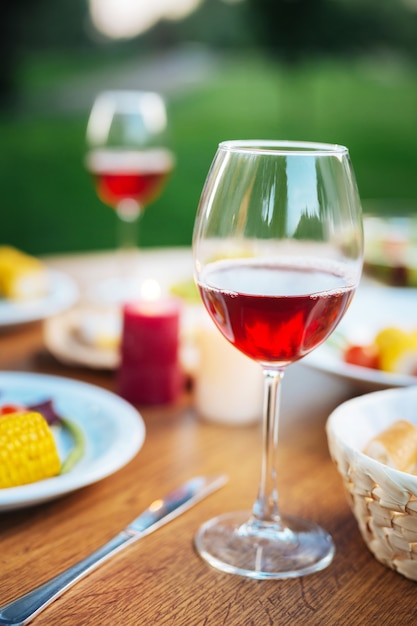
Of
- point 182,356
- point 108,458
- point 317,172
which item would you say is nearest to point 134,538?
point 108,458

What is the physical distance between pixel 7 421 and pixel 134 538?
212 millimetres

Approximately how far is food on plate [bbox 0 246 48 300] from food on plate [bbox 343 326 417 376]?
0.77m

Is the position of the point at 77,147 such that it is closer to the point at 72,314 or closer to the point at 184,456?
the point at 72,314

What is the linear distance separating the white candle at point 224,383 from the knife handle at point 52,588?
41 cm

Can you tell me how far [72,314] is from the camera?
6.05 ft

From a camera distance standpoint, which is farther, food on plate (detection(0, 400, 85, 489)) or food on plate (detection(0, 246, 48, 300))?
food on plate (detection(0, 246, 48, 300))

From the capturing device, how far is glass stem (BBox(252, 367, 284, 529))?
0.96m

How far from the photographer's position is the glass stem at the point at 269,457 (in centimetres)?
96

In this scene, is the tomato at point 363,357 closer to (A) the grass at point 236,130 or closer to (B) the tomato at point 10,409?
(B) the tomato at point 10,409

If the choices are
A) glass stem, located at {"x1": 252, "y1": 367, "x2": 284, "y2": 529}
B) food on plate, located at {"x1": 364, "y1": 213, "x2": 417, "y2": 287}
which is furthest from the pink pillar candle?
food on plate, located at {"x1": 364, "y1": 213, "x2": 417, "y2": 287}

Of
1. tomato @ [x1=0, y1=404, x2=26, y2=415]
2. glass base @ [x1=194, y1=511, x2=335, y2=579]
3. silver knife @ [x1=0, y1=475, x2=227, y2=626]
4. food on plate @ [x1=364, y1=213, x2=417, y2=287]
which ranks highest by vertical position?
food on plate @ [x1=364, y1=213, x2=417, y2=287]

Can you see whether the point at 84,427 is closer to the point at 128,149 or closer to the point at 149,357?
the point at 149,357

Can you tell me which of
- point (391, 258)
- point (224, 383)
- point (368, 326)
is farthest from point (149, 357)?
point (391, 258)

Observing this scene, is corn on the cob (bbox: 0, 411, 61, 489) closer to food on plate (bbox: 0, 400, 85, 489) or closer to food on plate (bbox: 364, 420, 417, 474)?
food on plate (bbox: 0, 400, 85, 489)
